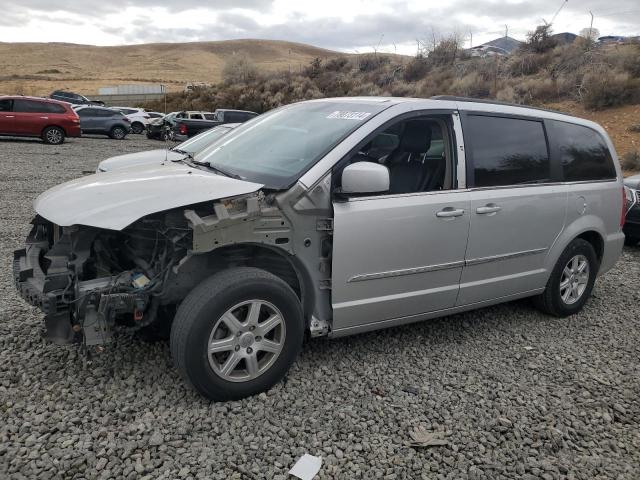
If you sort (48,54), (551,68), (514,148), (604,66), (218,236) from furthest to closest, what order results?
(48,54)
(551,68)
(604,66)
(514,148)
(218,236)

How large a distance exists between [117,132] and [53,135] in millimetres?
5635

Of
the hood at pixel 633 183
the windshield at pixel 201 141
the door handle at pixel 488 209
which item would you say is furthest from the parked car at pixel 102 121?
the door handle at pixel 488 209

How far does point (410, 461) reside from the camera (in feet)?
9.26

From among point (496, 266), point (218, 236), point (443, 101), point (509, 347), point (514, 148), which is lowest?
point (509, 347)

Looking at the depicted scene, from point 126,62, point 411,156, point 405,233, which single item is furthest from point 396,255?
point 126,62

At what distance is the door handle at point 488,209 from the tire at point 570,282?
1091 mm

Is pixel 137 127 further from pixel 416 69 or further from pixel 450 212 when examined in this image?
pixel 450 212

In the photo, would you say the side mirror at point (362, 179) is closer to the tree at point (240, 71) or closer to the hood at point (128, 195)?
the hood at point (128, 195)

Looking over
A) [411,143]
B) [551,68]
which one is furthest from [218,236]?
[551,68]

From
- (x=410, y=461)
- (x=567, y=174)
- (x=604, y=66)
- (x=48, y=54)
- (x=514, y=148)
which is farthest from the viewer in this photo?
(x=48, y=54)

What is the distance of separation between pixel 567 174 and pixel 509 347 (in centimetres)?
160

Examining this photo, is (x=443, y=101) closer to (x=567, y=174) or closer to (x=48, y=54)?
(x=567, y=174)

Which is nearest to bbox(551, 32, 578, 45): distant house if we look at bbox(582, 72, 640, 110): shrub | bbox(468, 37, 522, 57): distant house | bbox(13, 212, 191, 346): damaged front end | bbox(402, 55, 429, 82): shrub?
bbox(468, 37, 522, 57): distant house

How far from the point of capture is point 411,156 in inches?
166
